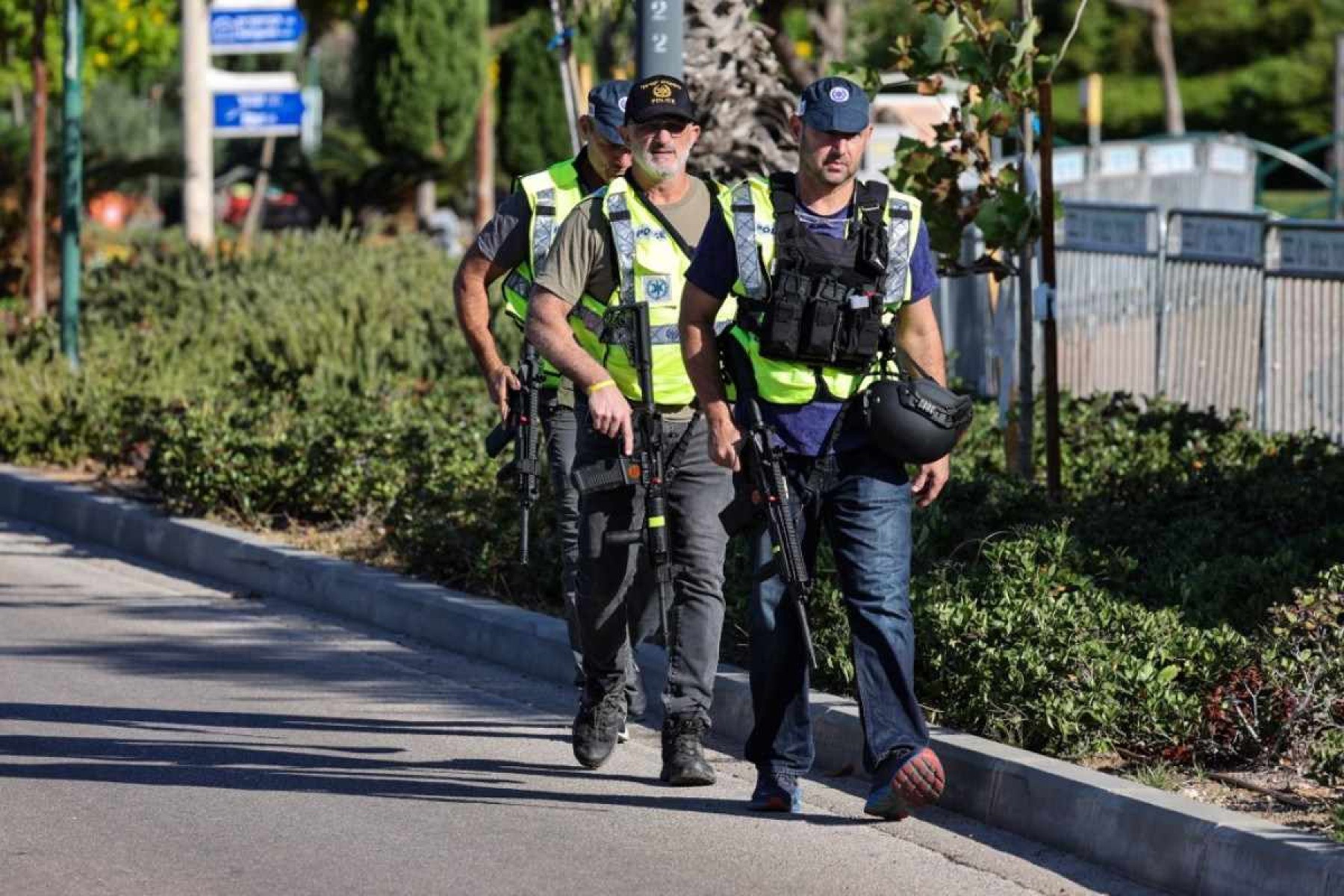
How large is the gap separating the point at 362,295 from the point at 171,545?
13.3ft

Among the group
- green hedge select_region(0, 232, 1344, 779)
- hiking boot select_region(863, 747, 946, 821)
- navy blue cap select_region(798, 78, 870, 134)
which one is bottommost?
hiking boot select_region(863, 747, 946, 821)

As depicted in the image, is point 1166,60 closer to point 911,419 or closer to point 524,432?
point 524,432

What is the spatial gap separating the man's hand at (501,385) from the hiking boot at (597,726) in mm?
981

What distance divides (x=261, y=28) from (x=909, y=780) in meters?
15.0

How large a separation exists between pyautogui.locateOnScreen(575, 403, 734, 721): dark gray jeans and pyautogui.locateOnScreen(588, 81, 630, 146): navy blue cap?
0.85m

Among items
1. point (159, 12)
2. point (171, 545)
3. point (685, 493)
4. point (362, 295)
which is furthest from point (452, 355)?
point (159, 12)

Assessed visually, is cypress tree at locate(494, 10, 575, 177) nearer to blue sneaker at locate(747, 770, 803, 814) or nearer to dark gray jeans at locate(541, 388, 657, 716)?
dark gray jeans at locate(541, 388, 657, 716)

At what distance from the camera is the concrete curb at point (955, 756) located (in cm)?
546

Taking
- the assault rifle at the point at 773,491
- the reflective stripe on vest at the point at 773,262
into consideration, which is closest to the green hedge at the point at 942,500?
the assault rifle at the point at 773,491

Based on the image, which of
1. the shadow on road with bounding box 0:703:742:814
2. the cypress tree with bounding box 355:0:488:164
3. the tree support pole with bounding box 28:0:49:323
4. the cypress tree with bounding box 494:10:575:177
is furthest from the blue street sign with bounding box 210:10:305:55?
the cypress tree with bounding box 494:10:575:177

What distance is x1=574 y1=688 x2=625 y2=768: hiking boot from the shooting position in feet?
22.3

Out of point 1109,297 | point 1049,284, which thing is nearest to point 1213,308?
point 1109,297

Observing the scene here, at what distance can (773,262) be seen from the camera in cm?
593

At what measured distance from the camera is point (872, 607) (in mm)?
6020
